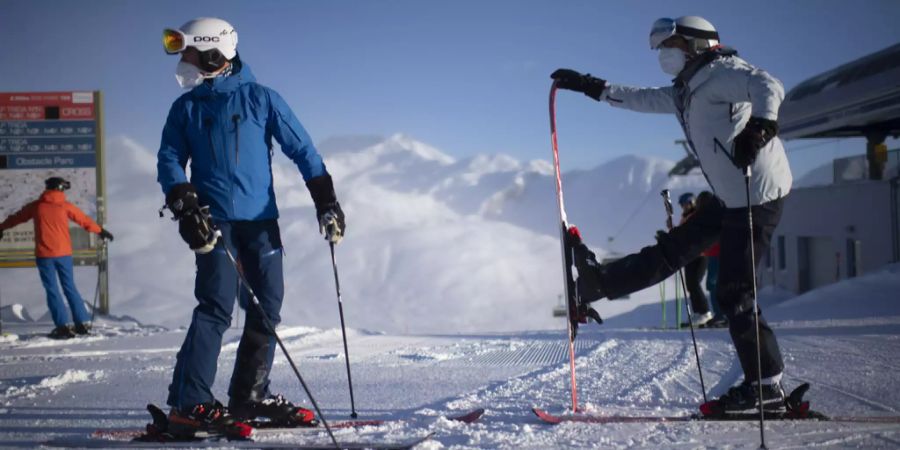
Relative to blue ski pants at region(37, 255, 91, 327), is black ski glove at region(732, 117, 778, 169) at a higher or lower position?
higher

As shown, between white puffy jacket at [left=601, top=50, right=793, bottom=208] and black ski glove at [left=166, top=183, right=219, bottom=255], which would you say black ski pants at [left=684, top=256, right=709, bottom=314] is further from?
black ski glove at [left=166, top=183, right=219, bottom=255]

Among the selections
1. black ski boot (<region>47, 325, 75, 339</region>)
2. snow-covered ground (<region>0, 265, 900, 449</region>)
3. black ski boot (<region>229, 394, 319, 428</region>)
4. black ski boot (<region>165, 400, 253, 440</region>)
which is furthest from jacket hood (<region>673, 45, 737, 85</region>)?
black ski boot (<region>47, 325, 75, 339</region>)

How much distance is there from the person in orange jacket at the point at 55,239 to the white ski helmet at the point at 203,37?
18.5ft

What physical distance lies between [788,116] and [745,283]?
1546 cm

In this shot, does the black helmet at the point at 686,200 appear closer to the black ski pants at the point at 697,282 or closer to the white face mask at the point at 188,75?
the black ski pants at the point at 697,282

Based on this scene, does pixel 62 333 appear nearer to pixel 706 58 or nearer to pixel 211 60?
pixel 211 60

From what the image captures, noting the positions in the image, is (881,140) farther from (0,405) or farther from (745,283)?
(0,405)

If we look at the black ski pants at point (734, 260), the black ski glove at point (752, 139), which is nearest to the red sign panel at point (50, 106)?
the black ski pants at point (734, 260)

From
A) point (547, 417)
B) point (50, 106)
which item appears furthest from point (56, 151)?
point (547, 417)

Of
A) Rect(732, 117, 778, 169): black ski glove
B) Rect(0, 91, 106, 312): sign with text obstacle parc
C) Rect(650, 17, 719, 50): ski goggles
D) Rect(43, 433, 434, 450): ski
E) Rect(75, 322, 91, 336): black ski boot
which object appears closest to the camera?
Rect(43, 433, 434, 450): ski

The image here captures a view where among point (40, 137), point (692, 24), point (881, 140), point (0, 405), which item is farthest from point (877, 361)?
point (881, 140)

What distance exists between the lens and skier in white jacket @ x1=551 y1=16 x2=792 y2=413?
267cm

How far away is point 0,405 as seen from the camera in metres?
3.58

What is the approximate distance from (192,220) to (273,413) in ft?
3.03
